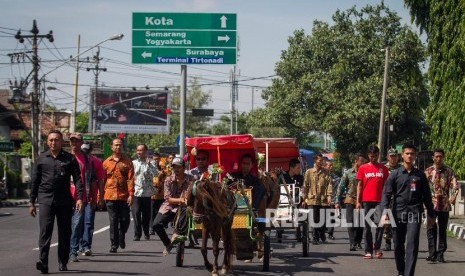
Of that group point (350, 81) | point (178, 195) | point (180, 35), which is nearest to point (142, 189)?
point (178, 195)

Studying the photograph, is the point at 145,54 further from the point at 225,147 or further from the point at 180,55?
the point at 225,147

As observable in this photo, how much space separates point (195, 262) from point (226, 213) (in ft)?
6.90

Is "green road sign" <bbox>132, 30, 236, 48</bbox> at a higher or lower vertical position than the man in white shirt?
higher

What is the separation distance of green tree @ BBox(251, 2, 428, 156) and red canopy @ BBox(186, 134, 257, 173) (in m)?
36.9

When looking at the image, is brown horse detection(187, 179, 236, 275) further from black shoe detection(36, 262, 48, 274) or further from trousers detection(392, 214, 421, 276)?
trousers detection(392, 214, 421, 276)

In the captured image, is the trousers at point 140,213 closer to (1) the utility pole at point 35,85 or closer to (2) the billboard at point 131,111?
(1) the utility pole at point 35,85

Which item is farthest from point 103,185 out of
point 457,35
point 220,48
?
point 457,35

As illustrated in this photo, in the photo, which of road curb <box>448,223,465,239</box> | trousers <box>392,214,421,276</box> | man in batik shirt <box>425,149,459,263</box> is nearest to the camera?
trousers <box>392,214,421,276</box>

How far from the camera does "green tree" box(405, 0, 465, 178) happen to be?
3228 cm

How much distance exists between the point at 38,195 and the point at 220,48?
13784mm

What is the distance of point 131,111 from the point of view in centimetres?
7419

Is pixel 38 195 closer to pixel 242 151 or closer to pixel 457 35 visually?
pixel 242 151

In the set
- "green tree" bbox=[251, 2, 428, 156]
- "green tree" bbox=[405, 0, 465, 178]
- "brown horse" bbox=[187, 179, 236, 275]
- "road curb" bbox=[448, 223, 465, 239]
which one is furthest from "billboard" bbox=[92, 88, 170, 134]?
"brown horse" bbox=[187, 179, 236, 275]

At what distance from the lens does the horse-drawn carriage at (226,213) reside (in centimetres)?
1260
